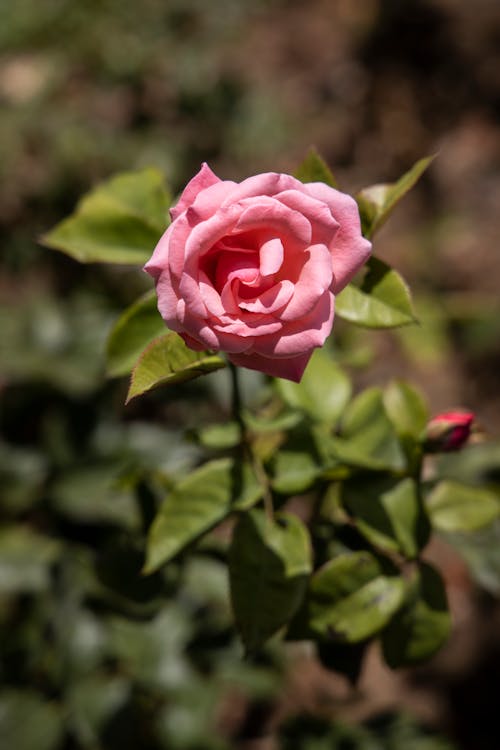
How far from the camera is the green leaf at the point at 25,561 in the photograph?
4.69 ft

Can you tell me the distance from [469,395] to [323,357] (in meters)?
1.52

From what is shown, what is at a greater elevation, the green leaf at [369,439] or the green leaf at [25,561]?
the green leaf at [369,439]

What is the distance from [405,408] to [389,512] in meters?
0.17

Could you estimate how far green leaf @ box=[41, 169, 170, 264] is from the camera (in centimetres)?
101

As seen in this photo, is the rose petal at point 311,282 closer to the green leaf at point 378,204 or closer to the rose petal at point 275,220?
the rose petal at point 275,220

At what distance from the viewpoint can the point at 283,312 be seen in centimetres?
69

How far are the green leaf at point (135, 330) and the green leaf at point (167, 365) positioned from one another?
19 cm

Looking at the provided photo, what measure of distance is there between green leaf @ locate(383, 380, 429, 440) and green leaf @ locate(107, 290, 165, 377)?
353mm

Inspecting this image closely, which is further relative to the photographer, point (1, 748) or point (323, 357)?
point (1, 748)

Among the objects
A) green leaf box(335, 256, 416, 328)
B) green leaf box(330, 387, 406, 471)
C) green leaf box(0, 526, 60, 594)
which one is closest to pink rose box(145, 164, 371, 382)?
green leaf box(335, 256, 416, 328)

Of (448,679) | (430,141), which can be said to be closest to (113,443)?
(448,679)

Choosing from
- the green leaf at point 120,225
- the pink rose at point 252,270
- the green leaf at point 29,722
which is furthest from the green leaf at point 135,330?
the green leaf at point 29,722

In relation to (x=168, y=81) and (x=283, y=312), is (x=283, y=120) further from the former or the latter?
(x=283, y=312)

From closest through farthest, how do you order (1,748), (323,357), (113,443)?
(323,357) < (1,748) < (113,443)
